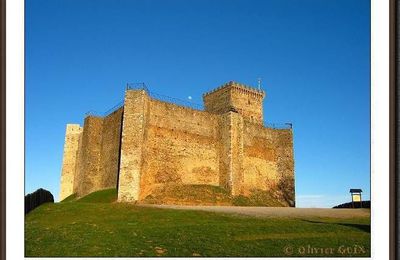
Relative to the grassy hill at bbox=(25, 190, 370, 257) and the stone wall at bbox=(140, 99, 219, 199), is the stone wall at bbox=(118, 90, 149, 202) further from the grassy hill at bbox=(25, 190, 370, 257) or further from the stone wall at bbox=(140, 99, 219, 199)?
the grassy hill at bbox=(25, 190, 370, 257)

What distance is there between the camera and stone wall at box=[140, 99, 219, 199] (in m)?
24.7

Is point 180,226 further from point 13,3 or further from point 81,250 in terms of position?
point 13,3

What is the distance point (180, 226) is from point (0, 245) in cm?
636

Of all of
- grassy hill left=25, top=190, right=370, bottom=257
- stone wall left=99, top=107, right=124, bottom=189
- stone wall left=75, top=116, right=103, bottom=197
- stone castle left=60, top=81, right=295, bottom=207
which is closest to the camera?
grassy hill left=25, top=190, right=370, bottom=257

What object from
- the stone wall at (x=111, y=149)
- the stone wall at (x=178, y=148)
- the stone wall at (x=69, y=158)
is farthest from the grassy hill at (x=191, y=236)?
the stone wall at (x=69, y=158)

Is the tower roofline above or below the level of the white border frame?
above

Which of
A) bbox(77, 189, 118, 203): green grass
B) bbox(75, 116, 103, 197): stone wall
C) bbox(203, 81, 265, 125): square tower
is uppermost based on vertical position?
bbox(203, 81, 265, 125): square tower

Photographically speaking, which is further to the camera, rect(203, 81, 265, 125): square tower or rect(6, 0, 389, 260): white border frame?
rect(203, 81, 265, 125): square tower

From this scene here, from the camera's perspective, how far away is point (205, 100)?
38938mm

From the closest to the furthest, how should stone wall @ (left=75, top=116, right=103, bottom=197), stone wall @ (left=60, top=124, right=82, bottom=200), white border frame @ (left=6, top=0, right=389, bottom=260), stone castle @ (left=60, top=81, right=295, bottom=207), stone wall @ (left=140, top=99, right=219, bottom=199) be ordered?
white border frame @ (left=6, top=0, right=389, bottom=260)
stone castle @ (left=60, top=81, right=295, bottom=207)
stone wall @ (left=140, top=99, right=219, bottom=199)
stone wall @ (left=75, top=116, right=103, bottom=197)
stone wall @ (left=60, top=124, right=82, bottom=200)

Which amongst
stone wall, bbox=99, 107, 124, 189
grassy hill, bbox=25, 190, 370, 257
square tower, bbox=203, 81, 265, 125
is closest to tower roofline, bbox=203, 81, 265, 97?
square tower, bbox=203, 81, 265, 125

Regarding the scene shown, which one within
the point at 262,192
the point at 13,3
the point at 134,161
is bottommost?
the point at 262,192

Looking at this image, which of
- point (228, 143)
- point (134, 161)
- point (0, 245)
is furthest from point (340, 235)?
point (228, 143)

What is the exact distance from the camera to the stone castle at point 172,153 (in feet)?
78.0
